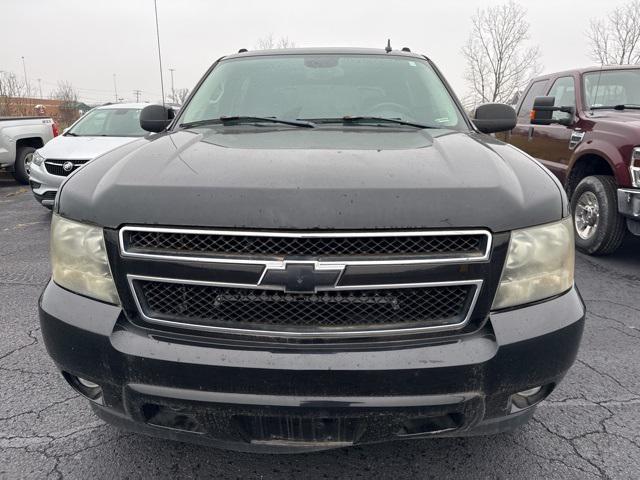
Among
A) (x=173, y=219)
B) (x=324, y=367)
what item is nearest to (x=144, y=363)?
(x=173, y=219)

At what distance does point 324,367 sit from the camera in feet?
4.82

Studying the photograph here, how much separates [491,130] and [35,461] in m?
2.93

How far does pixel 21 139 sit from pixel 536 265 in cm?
1077

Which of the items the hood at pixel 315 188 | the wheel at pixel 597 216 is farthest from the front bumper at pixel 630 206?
the hood at pixel 315 188

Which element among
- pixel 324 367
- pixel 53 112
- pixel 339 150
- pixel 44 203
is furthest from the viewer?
pixel 53 112

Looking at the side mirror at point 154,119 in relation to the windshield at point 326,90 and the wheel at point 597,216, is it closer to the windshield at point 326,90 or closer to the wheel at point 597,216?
the windshield at point 326,90

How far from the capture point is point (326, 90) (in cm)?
283

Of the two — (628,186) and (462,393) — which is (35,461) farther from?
(628,186)

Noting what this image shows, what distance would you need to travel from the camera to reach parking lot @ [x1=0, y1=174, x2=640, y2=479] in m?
1.97

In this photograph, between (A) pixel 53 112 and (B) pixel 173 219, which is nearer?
(B) pixel 173 219

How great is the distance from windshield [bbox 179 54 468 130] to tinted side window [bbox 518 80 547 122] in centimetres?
422

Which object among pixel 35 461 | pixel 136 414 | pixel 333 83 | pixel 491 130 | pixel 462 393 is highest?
pixel 333 83

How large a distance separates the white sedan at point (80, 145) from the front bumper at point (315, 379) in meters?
5.01

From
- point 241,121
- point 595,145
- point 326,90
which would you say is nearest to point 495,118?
point 326,90
